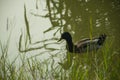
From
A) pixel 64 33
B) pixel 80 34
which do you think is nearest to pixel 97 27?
pixel 80 34

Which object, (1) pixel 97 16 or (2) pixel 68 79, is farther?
(1) pixel 97 16

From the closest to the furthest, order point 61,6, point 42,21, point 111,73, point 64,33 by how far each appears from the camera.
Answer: point 111,73
point 64,33
point 42,21
point 61,6

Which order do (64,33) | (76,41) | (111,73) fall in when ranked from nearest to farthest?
(111,73), (64,33), (76,41)

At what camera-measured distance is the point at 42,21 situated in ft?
16.3

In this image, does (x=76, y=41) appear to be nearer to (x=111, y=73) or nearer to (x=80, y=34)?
(x=80, y=34)

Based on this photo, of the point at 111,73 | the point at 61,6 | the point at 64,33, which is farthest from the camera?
the point at 61,6

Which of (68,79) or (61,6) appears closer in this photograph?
(68,79)

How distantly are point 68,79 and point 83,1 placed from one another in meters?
3.18

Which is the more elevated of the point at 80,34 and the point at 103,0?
the point at 103,0

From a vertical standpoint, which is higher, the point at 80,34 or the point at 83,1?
the point at 83,1

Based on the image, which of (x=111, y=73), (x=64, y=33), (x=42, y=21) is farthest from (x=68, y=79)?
(x=42, y=21)

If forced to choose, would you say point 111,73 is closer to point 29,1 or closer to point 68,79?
point 68,79

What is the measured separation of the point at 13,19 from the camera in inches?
192

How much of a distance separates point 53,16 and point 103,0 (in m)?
1.06
